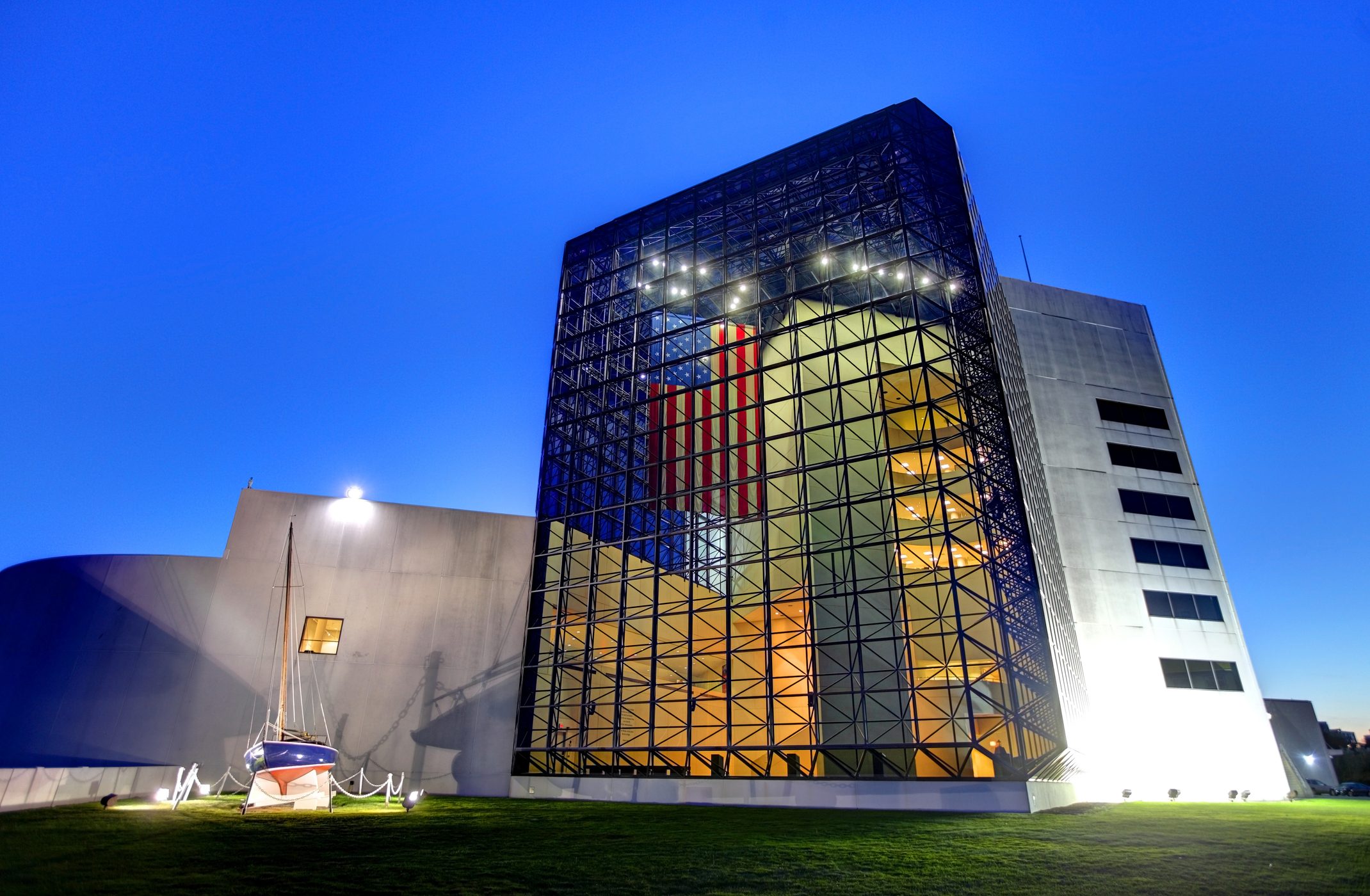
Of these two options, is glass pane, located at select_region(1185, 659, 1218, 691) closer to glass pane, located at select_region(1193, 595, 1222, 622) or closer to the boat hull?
glass pane, located at select_region(1193, 595, 1222, 622)

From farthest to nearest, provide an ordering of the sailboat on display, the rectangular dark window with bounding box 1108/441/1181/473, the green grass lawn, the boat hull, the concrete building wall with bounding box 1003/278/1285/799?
the rectangular dark window with bounding box 1108/441/1181/473 < the concrete building wall with bounding box 1003/278/1285/799 < the boat hull < the sailboat on display < the green grass lawn

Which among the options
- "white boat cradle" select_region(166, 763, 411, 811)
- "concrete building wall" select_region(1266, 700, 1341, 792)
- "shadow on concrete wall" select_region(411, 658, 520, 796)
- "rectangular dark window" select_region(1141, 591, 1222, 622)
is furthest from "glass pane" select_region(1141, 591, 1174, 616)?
"white boat cradle" select_region(166, 763, 411, 811)

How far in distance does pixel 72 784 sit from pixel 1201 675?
34.3 meters

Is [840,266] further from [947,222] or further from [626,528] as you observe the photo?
[626,528]

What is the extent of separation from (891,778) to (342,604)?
17410 millimetres

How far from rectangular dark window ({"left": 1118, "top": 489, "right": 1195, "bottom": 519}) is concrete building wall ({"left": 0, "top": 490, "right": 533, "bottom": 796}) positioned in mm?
24217

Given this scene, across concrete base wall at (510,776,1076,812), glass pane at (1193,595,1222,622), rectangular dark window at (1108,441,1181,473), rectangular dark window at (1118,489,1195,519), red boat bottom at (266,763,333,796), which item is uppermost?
rectangular dark window at (1108,441,1181,473)

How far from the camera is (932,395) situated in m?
32.0

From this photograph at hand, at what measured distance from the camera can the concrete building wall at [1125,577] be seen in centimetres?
2575

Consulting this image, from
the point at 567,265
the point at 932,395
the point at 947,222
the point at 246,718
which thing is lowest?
the point at 246,718

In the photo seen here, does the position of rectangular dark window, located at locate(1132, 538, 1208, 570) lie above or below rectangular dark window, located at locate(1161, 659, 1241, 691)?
above

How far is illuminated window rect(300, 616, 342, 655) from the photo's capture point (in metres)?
23.1

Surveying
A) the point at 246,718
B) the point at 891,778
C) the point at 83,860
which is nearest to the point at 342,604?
the point at 246,718

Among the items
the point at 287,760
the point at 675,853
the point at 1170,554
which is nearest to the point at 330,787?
the point at 287,760
